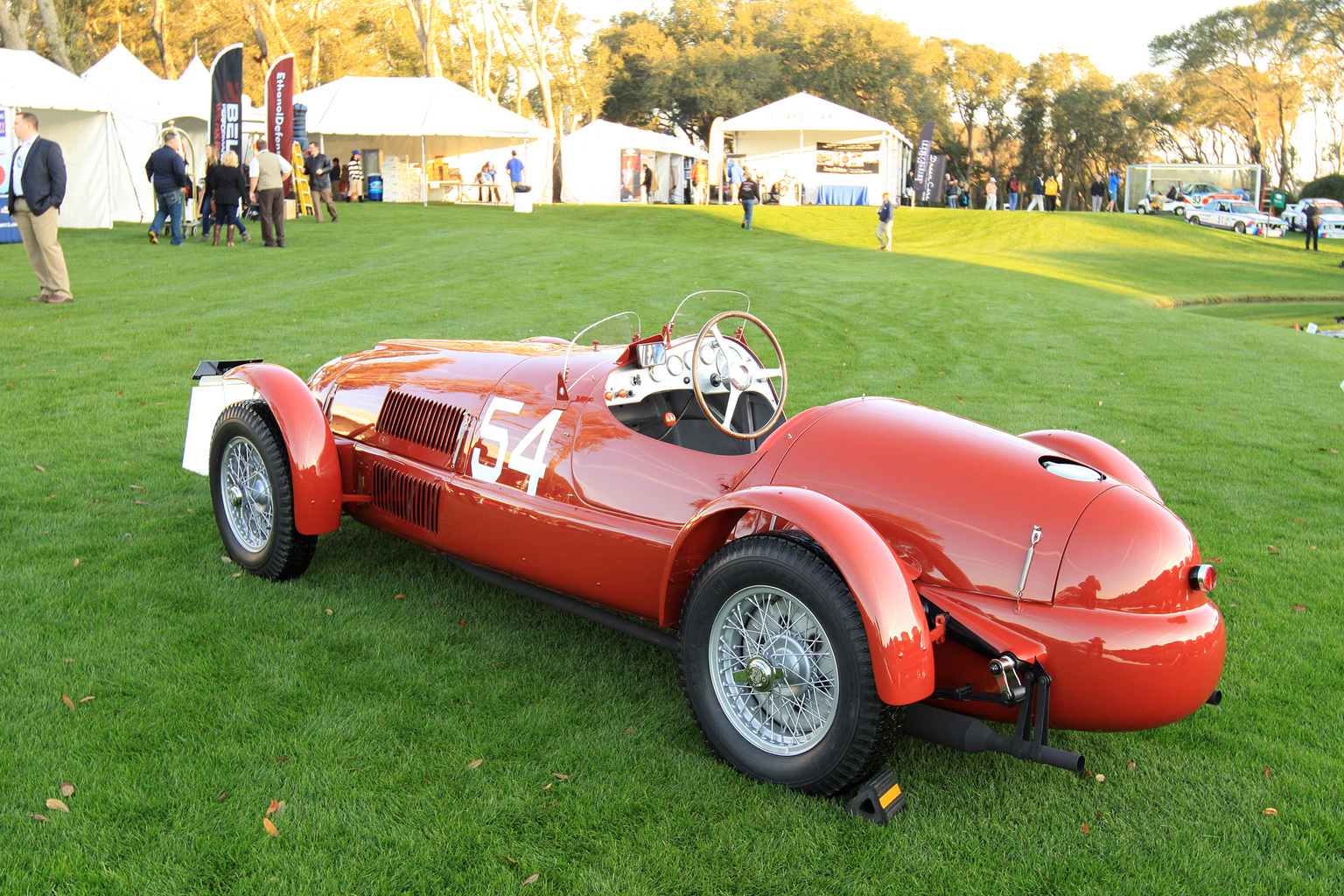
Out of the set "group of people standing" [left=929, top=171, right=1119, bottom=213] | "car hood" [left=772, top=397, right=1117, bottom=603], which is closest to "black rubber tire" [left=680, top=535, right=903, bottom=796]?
"car hood" [left=772, top=397, right=1117, bottom=603]

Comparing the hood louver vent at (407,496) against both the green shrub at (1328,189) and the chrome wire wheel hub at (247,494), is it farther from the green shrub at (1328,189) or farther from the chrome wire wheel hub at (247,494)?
the green shrub at (1328,189)

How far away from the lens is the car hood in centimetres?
293

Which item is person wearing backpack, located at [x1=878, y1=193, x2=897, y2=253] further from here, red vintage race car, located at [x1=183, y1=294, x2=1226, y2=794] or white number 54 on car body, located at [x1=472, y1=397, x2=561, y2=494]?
white number 54 on car body, located at [x1=472, y1=397, x2=561, y2=494]

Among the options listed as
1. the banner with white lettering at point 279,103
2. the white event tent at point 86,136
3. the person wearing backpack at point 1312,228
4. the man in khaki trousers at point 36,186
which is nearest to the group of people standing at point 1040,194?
the person wearing backpack at point 1312,228

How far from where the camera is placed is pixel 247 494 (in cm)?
Answer: 472

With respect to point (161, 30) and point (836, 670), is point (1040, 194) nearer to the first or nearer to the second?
point (161, 30)

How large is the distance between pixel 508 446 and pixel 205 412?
2.28 meters

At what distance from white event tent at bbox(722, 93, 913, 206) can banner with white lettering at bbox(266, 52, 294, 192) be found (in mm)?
16720

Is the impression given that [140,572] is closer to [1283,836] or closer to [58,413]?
[58,413]

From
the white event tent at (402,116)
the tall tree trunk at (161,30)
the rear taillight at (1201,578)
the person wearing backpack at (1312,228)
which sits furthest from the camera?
the tall tree trunk at (161,30)

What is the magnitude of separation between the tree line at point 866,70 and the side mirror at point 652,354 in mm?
40970

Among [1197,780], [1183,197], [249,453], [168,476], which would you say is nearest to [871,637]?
[1197,780]

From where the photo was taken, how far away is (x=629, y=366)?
13.0ft

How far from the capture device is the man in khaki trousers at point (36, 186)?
33.7ft
